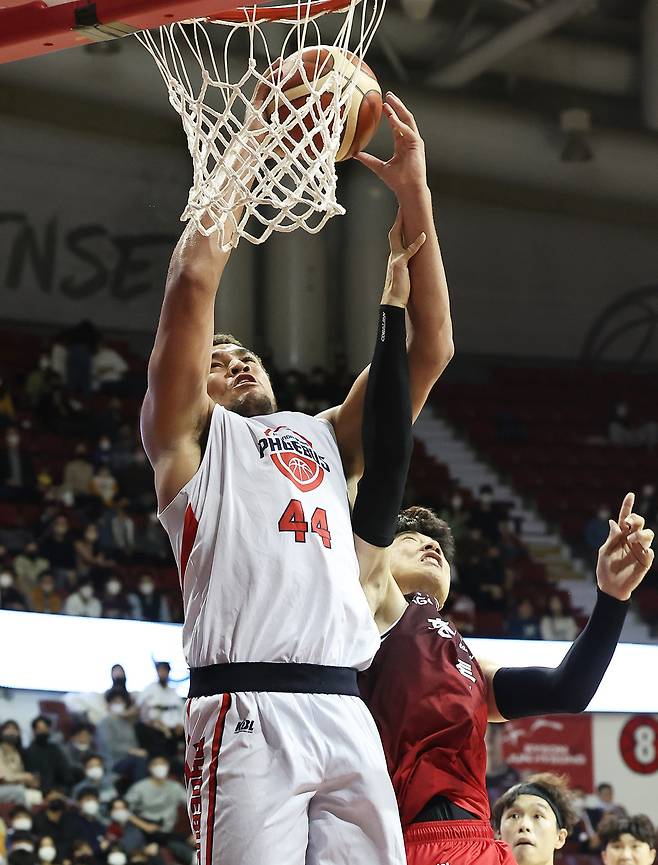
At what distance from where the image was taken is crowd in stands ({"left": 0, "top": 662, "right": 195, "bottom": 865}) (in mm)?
8297

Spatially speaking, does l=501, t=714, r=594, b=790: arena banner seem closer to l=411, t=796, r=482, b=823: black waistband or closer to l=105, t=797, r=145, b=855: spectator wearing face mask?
l=105, t=797, r=145, b=855: spectator wearing face mask

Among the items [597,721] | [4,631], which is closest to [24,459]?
[4,631]

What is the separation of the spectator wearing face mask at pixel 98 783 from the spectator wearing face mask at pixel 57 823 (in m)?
0.22

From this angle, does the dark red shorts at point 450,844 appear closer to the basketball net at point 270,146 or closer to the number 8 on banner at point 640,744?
the basketball net at point 270,146

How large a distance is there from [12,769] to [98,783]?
64 cm

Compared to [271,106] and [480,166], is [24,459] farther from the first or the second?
[271,106]

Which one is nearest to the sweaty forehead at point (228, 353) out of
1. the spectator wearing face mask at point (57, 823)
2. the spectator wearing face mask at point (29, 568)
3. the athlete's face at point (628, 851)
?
the athlete's face at point (628, 851)

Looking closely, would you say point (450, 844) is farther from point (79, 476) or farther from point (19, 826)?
point (79, 476)

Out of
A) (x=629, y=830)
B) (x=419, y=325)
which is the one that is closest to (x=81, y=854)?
(x=629, y=830)

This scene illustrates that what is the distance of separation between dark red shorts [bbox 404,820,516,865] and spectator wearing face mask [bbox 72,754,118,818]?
5765 mm

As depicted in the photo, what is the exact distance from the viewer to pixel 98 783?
28.9 feet

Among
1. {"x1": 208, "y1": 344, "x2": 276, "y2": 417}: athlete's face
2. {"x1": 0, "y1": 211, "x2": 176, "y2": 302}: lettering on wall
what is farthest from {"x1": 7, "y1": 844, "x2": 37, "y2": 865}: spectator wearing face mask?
{"x1": 0, "y1": 211, "x2": 176, "y2": 302}: lettering on wall

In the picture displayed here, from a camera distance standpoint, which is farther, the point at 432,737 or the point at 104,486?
the point at 104,486

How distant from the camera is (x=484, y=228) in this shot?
17.2 m
